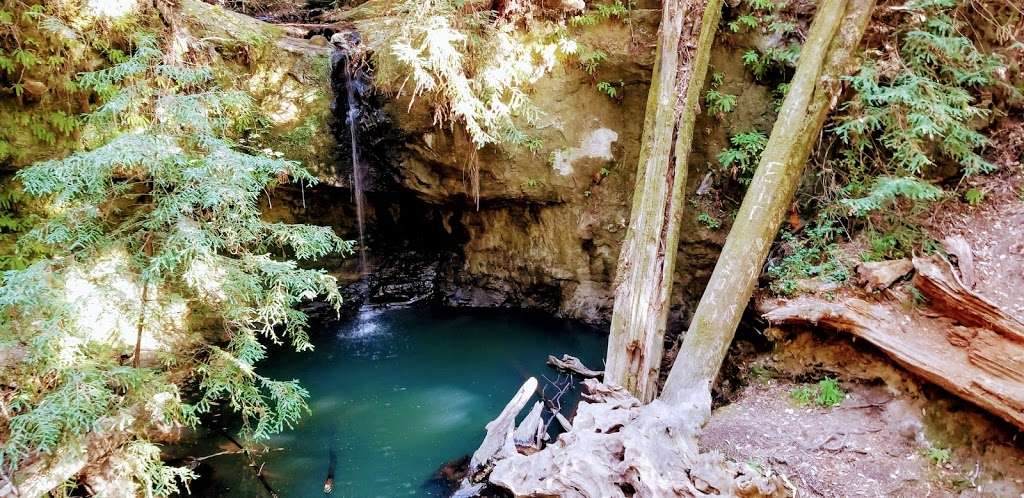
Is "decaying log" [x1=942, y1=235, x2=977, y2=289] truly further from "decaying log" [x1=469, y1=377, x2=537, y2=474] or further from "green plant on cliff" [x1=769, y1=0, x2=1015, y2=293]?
"decaying log" [x1=469, y1=377, x2=537, y2=474]

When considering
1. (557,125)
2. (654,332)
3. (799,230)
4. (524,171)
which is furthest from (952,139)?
(524,171)

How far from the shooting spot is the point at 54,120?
5.03 meters

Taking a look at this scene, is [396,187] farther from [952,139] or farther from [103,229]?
[952,139]

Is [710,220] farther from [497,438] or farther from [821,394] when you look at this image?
[497,438]

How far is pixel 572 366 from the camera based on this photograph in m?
6.71

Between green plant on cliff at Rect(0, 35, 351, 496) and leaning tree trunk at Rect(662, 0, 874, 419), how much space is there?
354 centimetres

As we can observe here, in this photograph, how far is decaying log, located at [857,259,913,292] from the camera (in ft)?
14.4

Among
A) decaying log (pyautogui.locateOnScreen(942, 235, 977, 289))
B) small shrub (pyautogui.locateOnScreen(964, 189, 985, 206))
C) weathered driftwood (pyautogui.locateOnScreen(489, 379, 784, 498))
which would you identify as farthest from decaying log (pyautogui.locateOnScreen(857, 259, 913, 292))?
weathered driftwood (pyautogui.locateOnScreen(489, 379, 784, 498))

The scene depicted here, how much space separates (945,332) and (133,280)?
626 centimetres

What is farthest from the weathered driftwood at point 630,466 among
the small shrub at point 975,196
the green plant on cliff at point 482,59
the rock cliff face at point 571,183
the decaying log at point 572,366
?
the green plant on cliff at point 482,59

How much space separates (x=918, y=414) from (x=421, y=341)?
20.4 feet

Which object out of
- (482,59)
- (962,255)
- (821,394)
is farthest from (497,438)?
(482,59)

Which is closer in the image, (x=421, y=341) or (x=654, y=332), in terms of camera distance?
(x=654, y=332)

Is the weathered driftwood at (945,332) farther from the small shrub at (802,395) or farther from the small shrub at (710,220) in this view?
the small shrub at (710,220)
